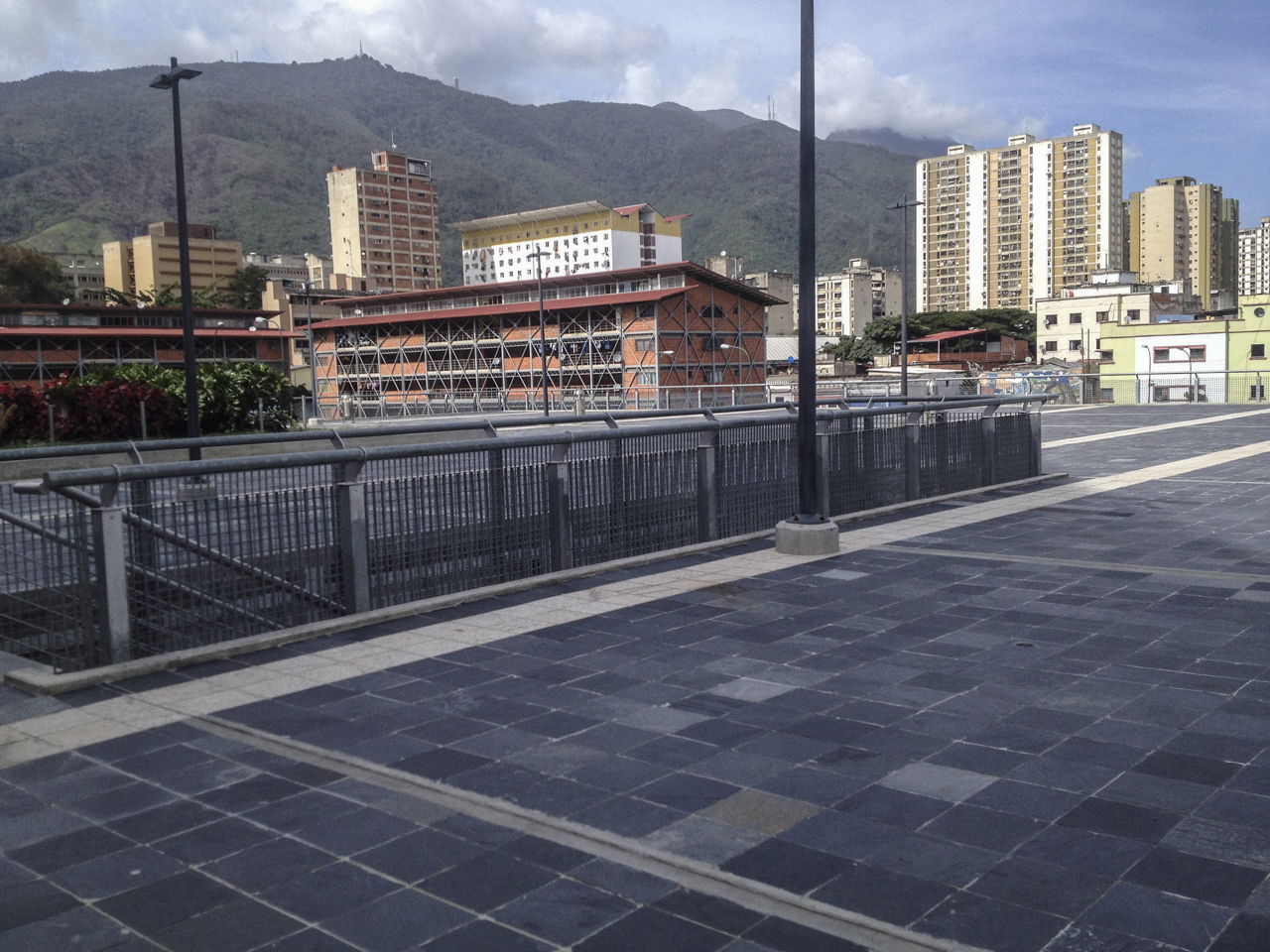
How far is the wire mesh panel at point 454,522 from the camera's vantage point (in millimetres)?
8711

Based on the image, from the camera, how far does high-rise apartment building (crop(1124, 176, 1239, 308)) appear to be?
186 meters

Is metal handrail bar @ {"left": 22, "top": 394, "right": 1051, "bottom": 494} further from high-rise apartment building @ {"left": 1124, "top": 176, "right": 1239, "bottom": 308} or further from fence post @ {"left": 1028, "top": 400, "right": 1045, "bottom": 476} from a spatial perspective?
high-rise apartment building @ {"left": 1124, "top": 176, "right": 1239, "bottom": 308}

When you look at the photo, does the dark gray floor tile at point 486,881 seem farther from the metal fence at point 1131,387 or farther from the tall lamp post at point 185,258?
the metal fence at point 1131,387

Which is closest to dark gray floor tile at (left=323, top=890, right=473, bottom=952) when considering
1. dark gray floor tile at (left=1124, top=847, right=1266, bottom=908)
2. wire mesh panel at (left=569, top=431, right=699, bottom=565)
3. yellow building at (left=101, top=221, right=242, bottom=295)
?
dark gray floor tile at (left=1124, top=847, right=1266, bottom=908)

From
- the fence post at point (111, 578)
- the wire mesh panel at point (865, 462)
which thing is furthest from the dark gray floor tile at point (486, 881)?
the wire mesh panel at point (865, 462)

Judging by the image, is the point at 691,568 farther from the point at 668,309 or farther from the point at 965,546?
the point at 668,309

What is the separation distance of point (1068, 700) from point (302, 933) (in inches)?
169

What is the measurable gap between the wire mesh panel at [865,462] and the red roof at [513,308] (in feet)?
198

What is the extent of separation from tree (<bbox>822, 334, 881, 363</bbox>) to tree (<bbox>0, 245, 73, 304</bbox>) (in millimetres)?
83473

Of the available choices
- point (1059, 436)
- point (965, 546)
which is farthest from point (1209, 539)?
point (1059, 436)

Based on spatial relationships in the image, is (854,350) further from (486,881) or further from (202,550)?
(486,881)

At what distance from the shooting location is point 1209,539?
37.5 feet

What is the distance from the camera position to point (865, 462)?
1380 cm

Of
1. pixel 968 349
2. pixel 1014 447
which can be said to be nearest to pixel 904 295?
pixel 1014 447
